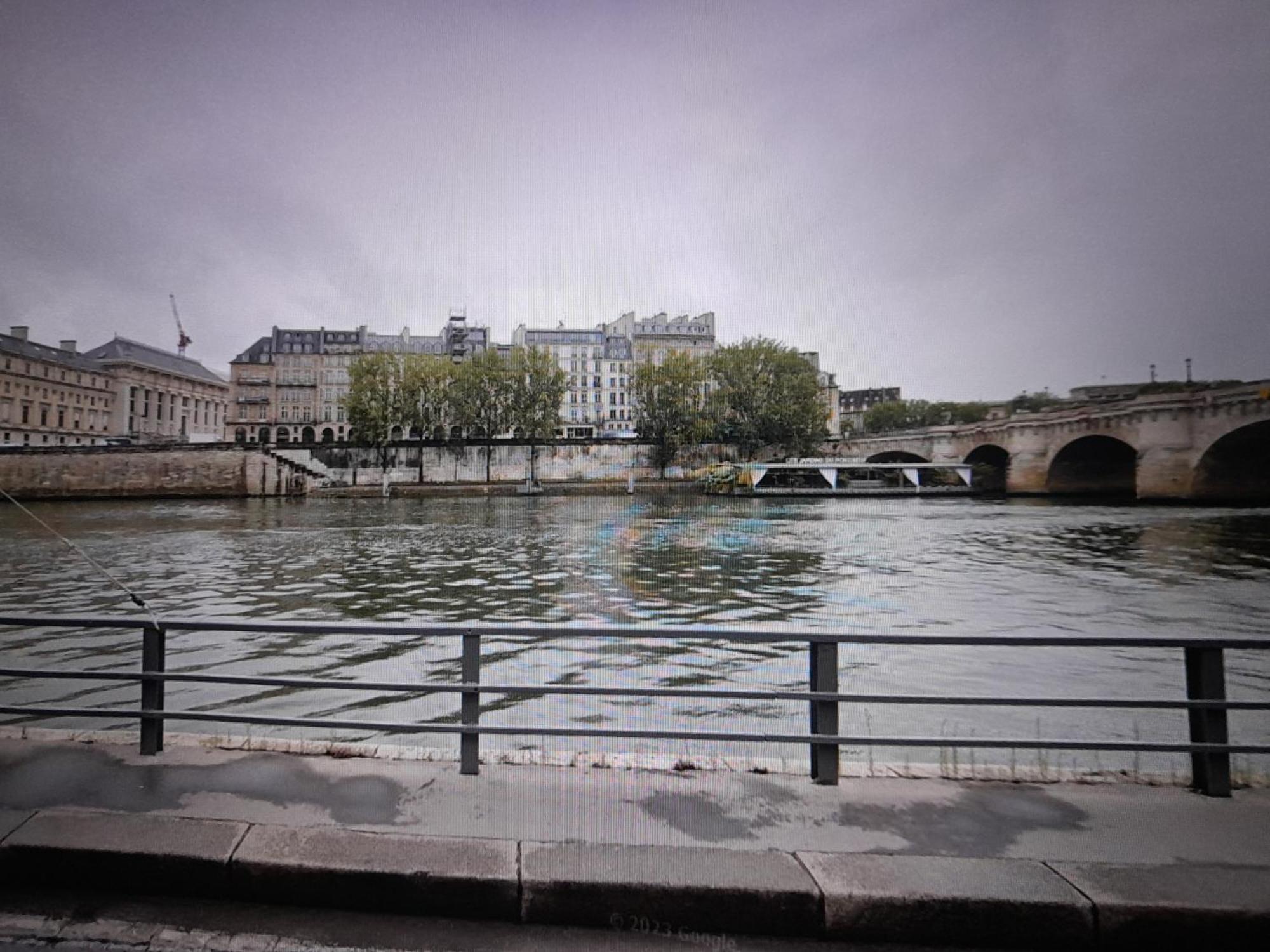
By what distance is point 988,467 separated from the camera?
68.3m

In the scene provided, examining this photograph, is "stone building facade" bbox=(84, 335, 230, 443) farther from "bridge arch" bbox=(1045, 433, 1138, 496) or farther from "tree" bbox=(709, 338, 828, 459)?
"bridge arch" bbox=(1045, 433, 1138, 496)

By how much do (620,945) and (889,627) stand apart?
10303 mm

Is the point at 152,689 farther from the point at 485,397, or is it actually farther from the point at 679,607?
the point at 485,397

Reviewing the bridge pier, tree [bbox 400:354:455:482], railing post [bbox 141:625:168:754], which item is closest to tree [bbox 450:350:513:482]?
tree [bbox 400:354:455:482]

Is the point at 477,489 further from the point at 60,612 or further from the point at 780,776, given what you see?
→ the point at 780,776

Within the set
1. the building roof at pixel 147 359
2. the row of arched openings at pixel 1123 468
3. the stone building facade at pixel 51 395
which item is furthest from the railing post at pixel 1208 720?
the building roof at pixel 147 359

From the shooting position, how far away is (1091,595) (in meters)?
15.0

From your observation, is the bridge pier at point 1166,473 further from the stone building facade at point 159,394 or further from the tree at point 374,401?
the stone building facade at point 159,394

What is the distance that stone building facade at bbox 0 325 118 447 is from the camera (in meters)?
72.1

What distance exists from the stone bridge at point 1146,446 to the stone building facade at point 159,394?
87.6m

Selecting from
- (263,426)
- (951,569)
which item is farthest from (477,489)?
(951,569)

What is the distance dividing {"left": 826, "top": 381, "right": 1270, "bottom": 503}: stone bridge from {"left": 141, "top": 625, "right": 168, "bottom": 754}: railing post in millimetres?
47197

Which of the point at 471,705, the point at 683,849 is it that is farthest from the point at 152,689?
the point at 683,849

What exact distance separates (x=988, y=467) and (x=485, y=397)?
52345mm
